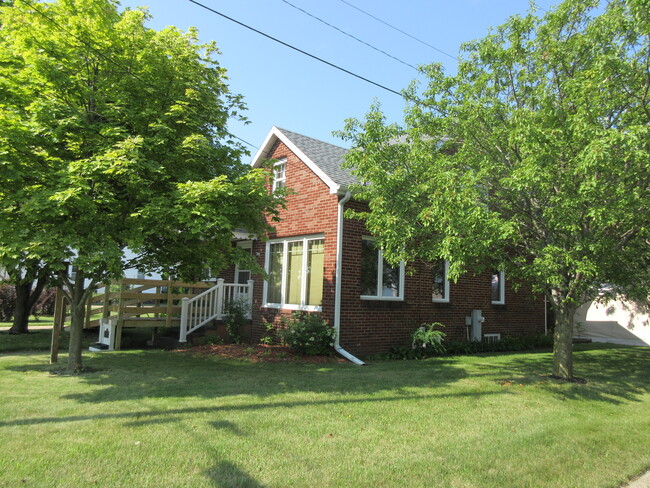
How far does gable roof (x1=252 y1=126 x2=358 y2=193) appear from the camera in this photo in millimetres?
11789

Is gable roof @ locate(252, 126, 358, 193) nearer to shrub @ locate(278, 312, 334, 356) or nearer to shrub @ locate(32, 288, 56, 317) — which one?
shrub @ locate(278, 312, 334, 356)

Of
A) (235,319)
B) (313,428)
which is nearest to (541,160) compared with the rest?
(313,428)

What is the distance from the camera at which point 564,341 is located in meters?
8.71

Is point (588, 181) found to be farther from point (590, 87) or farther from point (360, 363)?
point (360, 363)

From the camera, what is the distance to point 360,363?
34.0 feet

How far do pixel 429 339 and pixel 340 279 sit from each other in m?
2.98

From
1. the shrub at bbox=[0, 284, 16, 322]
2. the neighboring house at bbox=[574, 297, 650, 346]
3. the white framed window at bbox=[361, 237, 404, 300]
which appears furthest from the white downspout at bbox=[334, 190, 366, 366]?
the shrub at bbox=[0, 284, 16, 322]

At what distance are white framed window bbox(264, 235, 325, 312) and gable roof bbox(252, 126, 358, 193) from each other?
5.23 ft

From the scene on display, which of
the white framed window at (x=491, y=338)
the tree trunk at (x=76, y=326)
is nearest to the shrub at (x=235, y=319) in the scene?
the tree trunk at (x=76, y=326)

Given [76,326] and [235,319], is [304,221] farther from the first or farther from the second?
[76,326]

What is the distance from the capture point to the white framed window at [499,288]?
15.4 meters

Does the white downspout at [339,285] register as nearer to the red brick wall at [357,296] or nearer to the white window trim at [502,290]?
the red brick wall at [357,296]

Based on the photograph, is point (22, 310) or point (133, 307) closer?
point (133, 307)

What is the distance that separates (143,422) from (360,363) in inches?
230
